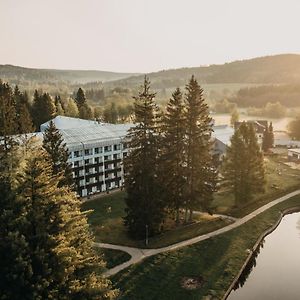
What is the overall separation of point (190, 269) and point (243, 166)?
81.7 feet

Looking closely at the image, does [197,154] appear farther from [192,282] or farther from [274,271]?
[192,282]

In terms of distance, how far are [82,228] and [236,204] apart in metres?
42.3

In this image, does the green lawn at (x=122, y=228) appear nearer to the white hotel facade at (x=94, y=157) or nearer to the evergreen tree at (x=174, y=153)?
the evergreen tree at (x=174, y=153)

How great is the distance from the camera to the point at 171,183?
5338 centimetres

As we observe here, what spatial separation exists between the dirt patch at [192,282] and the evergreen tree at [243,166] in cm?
2463

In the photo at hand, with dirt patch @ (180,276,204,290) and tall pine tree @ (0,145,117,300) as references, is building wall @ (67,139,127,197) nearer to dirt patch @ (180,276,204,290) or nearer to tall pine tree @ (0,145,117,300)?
dirt patch @ (180,276,204,290)

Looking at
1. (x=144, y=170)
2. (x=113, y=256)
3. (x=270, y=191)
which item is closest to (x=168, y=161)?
(x=144, y=170)

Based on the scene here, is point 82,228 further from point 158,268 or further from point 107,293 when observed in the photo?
point 158,268

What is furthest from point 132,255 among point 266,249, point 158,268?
point 266,249

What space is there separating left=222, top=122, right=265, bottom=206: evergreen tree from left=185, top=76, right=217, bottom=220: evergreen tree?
432 inches

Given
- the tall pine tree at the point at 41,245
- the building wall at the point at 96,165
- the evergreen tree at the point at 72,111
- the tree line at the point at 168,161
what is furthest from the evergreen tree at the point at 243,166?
the evergreen tree at the point at 72,111

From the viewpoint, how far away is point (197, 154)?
2183 inches

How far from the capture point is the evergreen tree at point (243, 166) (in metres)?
65.2

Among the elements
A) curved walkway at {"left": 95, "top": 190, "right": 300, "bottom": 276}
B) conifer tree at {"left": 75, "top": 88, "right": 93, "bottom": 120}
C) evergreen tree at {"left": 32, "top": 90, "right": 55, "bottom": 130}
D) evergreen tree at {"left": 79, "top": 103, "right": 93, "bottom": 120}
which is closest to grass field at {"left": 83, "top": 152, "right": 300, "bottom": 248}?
curved walkway at {"left": 95, "top": 190, "right": 300, "bottom": 276}
